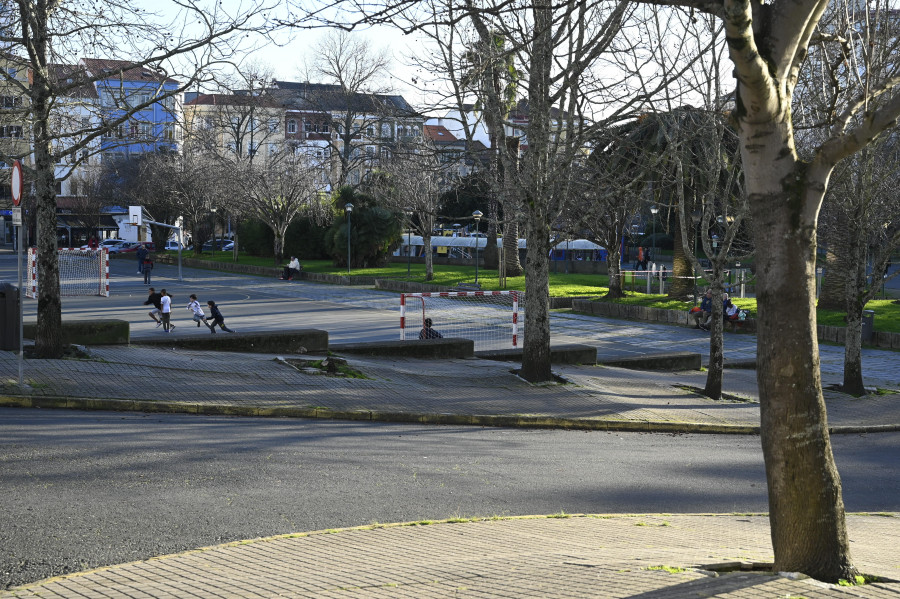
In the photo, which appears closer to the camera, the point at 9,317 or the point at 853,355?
the point at 9,317

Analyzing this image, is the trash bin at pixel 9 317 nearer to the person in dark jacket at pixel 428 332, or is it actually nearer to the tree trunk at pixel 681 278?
the person in dark jacket at pixel 428 332

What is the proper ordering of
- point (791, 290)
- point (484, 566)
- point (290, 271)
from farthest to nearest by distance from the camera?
point (290, 271) → point (484, 566) → point (791, 290)

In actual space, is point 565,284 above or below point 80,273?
below

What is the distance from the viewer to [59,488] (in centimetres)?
786

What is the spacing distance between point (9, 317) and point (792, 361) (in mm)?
12949

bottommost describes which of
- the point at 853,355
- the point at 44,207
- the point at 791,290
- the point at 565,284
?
the point at 853,355

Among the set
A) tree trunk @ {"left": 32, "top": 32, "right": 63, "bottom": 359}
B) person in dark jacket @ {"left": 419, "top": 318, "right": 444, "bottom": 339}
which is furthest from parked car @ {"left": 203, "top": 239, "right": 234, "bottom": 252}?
tree trunk @ {"left": 32, "top": 32, "right": 63, "bottom": 359}

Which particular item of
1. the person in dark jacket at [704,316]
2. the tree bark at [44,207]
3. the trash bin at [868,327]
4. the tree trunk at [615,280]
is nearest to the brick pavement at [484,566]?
the tree bark at [44,207]

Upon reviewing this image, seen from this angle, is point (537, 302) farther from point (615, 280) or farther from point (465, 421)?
point (615, 280)

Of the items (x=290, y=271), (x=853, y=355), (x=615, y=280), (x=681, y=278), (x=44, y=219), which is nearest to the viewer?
(x=44, y=219)

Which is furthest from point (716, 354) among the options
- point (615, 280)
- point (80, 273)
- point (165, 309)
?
point (80, 273)

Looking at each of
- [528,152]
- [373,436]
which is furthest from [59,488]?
[528,152]

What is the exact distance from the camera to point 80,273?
145 feet

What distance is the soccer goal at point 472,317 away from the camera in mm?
25047
